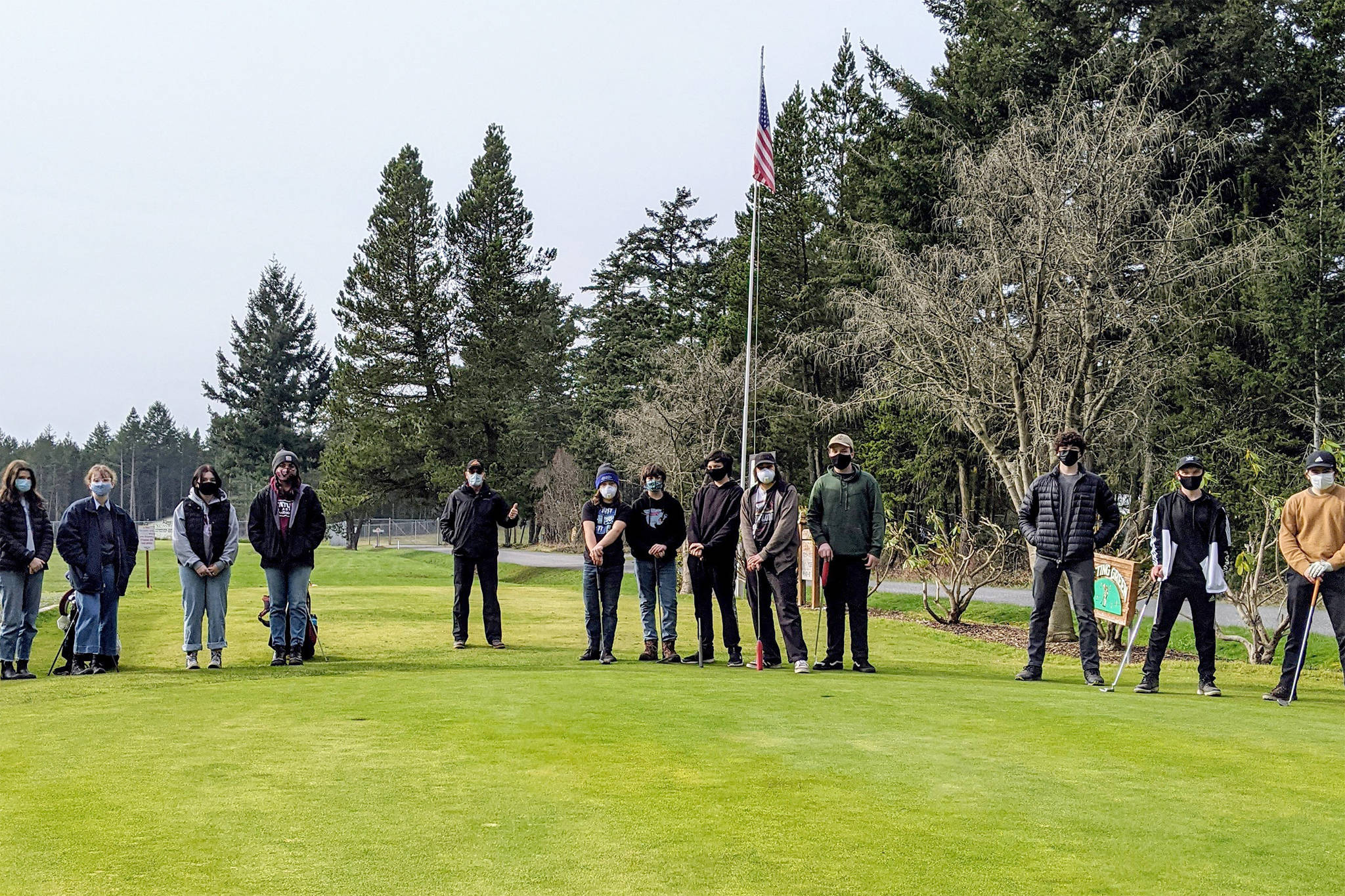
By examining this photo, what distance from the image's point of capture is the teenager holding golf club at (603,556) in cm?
1170

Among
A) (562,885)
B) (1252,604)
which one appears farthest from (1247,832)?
(1252,604)

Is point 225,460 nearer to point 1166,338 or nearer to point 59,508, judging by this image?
point 59,508

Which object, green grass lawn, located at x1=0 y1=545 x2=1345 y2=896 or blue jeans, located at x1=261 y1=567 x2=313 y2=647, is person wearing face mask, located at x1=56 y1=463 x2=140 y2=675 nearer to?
green grass lawn, located at x1=0 y1=545 x2=1345 y2=896

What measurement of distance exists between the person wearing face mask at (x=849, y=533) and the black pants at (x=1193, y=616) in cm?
241

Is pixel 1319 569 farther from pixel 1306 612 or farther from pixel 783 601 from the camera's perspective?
pixel 783 601

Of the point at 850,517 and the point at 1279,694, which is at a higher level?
the point at 850,517

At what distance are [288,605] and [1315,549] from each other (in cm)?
911

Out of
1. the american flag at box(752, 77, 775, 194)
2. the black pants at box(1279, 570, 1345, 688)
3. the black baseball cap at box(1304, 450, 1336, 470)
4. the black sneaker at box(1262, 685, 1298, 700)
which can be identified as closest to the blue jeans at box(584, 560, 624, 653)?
the black sneaker at box(1262, 685, 1298, 700)

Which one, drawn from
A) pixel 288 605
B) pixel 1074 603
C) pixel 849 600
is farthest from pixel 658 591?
pixel 1074 603

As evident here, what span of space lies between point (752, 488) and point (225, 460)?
81.3 metres

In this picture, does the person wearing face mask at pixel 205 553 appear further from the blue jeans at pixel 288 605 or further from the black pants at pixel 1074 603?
the black pants at pixel 1074 603

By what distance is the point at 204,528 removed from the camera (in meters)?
10.7

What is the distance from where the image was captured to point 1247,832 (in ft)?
15.5

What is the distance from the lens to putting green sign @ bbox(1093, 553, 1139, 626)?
1170cm
